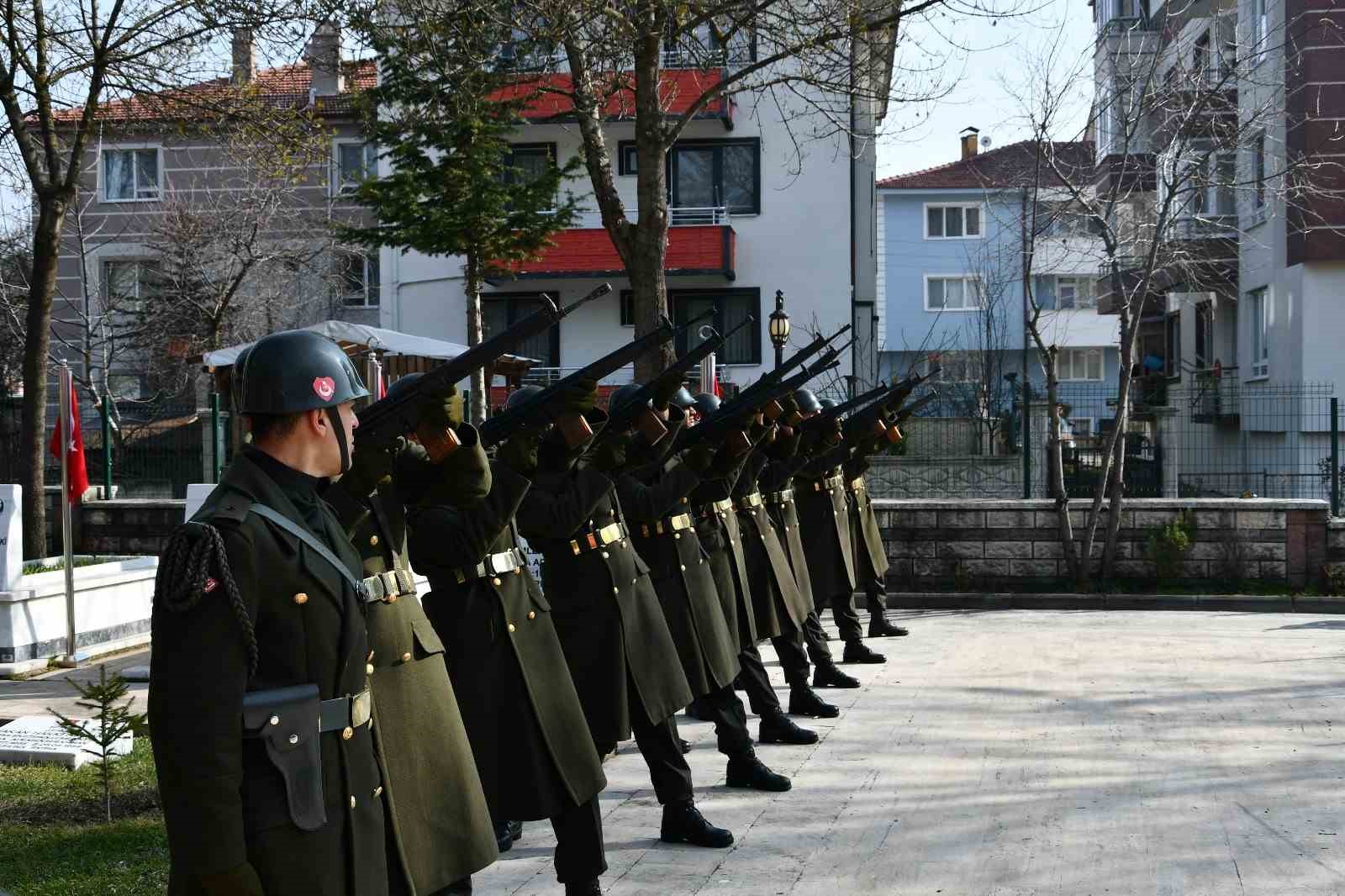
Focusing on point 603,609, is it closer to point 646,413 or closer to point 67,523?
point 646,413

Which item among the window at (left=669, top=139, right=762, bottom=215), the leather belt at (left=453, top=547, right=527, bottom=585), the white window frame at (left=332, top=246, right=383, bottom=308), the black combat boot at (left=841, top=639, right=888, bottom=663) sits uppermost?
the window at (left=669, top=139, right=762, bottom=215)

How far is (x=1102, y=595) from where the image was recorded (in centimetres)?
1700

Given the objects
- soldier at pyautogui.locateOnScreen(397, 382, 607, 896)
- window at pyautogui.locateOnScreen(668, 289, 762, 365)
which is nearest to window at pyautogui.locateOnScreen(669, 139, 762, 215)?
window at pyautogui.locateOnScreen(668, 289, 762, 365)

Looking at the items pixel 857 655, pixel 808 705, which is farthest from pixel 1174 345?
pixel 808 705

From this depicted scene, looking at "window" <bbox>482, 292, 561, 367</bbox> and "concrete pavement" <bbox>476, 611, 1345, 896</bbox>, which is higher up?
"window" <bbox>482, 292, 561, 367</bbox>

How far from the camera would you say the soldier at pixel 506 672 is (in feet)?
16.2

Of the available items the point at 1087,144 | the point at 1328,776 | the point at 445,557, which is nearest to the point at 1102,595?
the point at 1087,144

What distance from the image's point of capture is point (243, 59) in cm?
1470

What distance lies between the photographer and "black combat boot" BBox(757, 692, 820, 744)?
28.4 ft

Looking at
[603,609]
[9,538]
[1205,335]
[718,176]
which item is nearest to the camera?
[603,609]

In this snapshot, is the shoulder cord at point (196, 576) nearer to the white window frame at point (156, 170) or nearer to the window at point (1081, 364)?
the white window frame at point (156, 170)

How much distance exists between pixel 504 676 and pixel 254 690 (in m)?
1.88

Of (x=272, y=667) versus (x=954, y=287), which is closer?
(x=272, y=667)

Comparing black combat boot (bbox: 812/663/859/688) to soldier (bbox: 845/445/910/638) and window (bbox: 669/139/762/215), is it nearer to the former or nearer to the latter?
soldier (bbox: 845/445/910/638)
